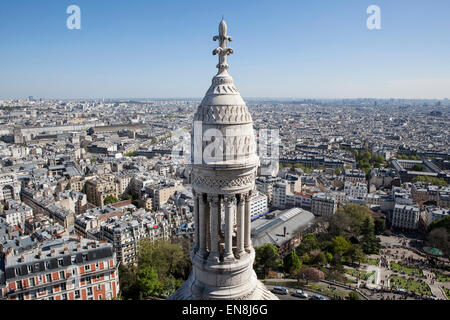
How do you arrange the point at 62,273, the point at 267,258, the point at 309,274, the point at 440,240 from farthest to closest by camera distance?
the point at 440,240 → the point at 267,258 → the point at 309,274 → the point at 62,273

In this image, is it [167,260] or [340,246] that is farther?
[340,246]

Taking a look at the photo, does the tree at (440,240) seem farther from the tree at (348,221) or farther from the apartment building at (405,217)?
the apartment building at (405,217)

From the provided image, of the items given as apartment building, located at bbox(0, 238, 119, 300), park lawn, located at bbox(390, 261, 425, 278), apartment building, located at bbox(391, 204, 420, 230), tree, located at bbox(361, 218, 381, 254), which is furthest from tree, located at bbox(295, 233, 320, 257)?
apartment building, located at bbox(0, 238, 119, 300)

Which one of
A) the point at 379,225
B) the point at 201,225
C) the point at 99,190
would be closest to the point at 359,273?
the point at 379,225

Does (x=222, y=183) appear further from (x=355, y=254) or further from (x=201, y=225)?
(x=355, y=254)

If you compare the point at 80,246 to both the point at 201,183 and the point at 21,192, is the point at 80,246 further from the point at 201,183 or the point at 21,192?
the point at 21,192
